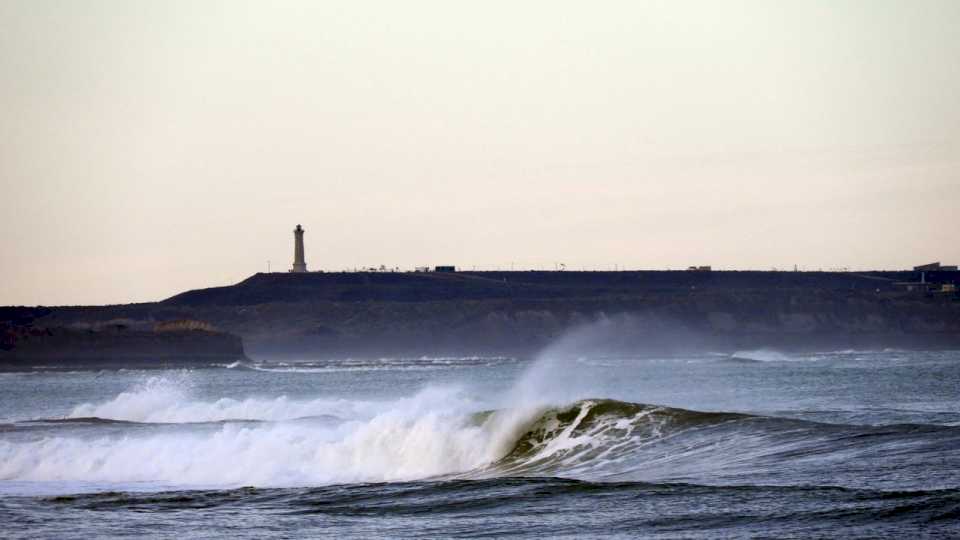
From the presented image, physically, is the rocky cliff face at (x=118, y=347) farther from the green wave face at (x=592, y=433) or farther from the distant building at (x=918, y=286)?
the green wave face at (x=592, y=433)

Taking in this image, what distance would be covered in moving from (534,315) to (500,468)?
109845mm

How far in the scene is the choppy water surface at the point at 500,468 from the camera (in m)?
17.1

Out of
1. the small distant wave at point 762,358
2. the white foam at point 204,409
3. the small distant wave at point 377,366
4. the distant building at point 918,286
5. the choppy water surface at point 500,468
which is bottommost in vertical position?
the choppy water surface at point 500,468

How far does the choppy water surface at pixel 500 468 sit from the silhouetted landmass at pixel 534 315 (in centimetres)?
8635

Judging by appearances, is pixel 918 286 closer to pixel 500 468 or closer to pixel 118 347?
pixel 118 347

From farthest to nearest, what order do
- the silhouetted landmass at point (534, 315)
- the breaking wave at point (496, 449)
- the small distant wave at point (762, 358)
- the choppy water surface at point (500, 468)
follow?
1. the silhouetted landmass at point (534, 315)
2. the small distant wave at point (762, 358)
3. the breaking wave at point (496, 449)
4. the choppy water surface at point (500, 468)

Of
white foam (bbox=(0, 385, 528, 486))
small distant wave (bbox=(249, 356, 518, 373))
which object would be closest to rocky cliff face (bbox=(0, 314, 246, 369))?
small distant wave (bbox=(249, 356, 518, 373))

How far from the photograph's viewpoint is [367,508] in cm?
1956

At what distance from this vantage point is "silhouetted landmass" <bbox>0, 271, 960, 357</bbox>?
423 feet

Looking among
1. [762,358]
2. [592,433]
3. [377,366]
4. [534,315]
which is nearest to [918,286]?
[534,315]

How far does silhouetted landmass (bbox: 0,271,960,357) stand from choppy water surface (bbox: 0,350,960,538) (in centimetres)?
8635

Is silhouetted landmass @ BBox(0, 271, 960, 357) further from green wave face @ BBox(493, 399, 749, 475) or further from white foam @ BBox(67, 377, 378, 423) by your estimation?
green wave face @ BBox(493, 399, 749, 475)

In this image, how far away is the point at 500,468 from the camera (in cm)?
2538

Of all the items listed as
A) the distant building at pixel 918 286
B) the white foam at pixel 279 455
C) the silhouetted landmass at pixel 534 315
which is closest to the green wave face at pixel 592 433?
the white foam at pixel 279 455
